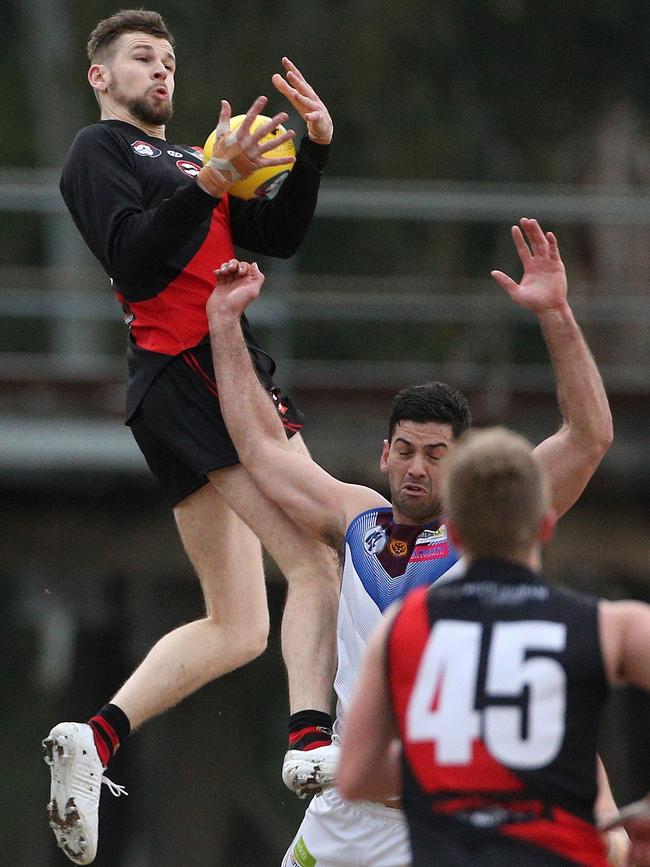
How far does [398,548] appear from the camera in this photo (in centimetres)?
532

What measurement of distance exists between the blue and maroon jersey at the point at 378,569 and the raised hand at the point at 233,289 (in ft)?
2.50

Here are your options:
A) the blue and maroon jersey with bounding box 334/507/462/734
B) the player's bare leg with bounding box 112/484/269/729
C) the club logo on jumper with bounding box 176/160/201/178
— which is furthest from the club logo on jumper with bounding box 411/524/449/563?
the club logo on jumper with bounding box 176/160/201/178

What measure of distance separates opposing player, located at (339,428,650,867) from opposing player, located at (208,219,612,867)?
1399 millimetres

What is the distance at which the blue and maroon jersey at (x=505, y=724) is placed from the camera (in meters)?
3.59

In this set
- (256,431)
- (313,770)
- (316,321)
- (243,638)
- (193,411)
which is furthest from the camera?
(316,321)

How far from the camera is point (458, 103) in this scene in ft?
67.7

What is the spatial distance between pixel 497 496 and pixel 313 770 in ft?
5.37

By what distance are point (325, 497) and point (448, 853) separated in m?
2.03

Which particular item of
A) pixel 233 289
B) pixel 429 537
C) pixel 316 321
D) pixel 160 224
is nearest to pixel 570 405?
pixel 429 537

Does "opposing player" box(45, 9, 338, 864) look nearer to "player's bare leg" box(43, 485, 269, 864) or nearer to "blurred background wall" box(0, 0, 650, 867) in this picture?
"player's bare leg" box(43, 485, 269, 864)

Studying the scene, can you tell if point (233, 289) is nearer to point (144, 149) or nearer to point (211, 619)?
point (144, 149)

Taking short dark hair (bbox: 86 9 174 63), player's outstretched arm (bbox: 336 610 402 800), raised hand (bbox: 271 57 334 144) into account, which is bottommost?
player's outstretched arm (bbox: 336 610 402 800)

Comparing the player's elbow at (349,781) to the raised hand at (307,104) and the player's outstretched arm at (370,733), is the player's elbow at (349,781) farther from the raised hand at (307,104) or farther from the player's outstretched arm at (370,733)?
the raised hand at (307,104)

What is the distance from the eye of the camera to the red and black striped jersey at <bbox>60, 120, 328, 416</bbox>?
5.42 m
